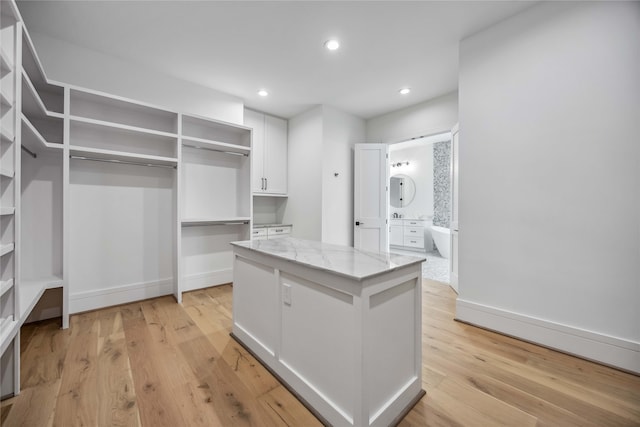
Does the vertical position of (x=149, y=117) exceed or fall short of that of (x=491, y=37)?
it falls short

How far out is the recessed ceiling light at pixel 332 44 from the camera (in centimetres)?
256

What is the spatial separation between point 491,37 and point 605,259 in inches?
A: 80.6

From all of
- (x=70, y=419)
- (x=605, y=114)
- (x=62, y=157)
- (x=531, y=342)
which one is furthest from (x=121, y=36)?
(x=531, y=342)

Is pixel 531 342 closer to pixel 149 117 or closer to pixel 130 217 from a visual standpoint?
pixel 130 217

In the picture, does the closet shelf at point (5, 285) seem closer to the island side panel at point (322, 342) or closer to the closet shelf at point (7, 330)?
the closet shelf at point (7, 330)

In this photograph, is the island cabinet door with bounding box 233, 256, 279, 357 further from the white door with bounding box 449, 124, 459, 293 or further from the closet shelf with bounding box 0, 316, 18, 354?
the white door with bounding box 449, 124, 459, 293

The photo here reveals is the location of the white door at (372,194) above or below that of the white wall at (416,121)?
below

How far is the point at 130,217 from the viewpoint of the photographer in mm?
2998

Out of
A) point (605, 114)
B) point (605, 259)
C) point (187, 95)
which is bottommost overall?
point (605, 259)

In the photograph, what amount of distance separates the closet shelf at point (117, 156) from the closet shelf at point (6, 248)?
1.42 meters

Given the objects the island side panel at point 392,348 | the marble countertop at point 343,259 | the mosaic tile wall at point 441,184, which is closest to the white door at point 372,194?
the marble countertop at point 343,259

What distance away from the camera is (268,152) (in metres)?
4.46

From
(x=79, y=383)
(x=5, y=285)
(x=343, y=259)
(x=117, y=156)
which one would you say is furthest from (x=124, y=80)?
(x=343, y=259)

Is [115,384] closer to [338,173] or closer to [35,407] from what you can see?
[35,407]
